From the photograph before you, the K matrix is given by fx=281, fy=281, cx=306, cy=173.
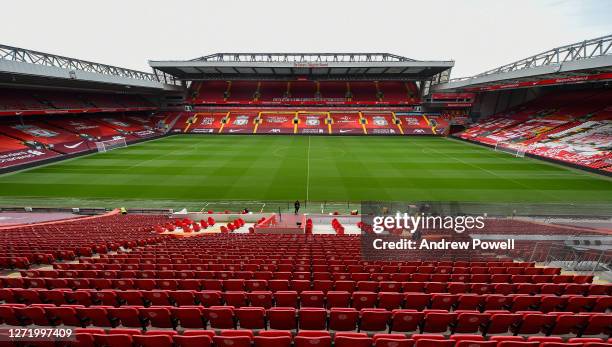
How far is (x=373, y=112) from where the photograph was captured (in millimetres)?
59625

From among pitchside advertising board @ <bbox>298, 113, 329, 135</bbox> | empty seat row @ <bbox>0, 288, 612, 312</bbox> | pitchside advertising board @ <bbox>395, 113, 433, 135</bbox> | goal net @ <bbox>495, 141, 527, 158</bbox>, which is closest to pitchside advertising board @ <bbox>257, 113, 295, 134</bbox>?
pitchside advertising board @ <bbox>298, 113, 329, 135</bbox>

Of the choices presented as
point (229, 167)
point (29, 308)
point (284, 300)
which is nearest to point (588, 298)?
point (284, 300)

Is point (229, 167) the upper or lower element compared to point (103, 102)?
lower

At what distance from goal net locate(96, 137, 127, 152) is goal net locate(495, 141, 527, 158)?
2018 inches

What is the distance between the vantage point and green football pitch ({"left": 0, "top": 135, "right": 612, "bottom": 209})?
19.9 metres

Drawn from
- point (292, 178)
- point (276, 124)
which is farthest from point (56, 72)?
point (276, 124)

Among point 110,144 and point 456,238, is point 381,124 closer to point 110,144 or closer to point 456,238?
point 110,144

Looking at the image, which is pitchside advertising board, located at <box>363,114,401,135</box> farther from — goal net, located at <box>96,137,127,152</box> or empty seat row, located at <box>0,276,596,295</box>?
empty seat row, located at <box>0,276,596,295</box>

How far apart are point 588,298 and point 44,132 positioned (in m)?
48.6

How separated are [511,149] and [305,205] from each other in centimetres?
3105

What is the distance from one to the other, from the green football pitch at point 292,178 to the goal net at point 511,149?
1.43 meters

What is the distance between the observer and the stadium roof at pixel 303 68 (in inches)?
1916

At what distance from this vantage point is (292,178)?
24609 millimetres

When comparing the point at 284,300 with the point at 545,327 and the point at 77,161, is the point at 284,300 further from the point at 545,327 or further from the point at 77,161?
the point at 77,161
